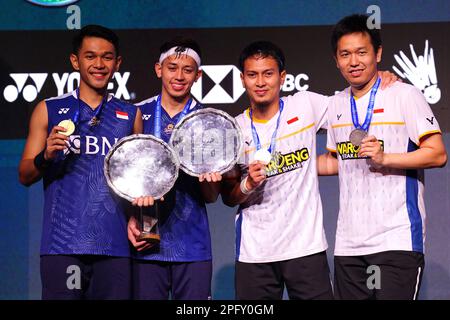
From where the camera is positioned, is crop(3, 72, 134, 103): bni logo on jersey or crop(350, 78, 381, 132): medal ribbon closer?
crop(350, 78, 381, 132): medal ribbon

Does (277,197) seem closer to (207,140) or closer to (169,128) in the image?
(207,140)

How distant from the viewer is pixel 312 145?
4.23 metres

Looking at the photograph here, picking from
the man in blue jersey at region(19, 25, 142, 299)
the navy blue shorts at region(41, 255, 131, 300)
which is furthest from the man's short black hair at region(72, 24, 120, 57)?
the navy blue shorts at region(41, 255, 131, 300)

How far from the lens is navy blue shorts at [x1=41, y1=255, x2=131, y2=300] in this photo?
13.2 feet

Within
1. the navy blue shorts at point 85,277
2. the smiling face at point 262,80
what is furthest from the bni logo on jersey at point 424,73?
the navy blue shorts at point 85,277

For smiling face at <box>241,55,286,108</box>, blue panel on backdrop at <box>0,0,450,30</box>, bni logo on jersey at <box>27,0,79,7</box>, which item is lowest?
smiling face at <box>241,55,286,108</box>

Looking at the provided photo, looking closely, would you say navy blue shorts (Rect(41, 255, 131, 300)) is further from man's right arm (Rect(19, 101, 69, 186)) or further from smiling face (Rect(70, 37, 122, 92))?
smiling face (Rect(70, 37, 122, 92))

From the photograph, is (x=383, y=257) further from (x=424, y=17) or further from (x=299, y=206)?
(x=424, y=17)

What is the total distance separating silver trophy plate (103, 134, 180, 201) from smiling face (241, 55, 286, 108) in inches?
21.3

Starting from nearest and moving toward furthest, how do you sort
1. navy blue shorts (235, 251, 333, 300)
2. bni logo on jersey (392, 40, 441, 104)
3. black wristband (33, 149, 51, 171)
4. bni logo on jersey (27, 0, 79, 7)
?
1. black wristband (33, 149, 51, 171)
2. navy blue shorts (235, 251, 333, 300)
3. bni logo on jersey (392, 40, 441, 104)
4. bni logo on jersey (27, 0, 79, 7)

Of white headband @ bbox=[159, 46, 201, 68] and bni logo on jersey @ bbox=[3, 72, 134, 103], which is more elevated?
bni logo on jersey @ bbox=[3, 72, 134, 103]

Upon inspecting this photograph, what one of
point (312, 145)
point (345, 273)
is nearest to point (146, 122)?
point (312, 145)
